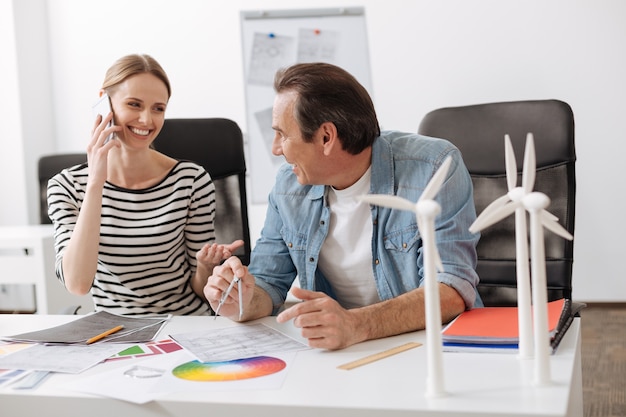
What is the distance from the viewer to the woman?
1919 mm

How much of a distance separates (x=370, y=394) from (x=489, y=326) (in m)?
0.37

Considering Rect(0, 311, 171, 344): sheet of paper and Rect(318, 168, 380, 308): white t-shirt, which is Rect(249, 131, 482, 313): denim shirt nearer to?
Rect(318, 168, 380, 308): white t-shirt

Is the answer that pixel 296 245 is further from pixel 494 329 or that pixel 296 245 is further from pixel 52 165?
pixel 52 165

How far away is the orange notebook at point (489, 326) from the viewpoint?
4.02ft

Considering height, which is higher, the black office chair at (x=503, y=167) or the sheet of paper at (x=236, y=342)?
the black office chair at (x=503, y=167)

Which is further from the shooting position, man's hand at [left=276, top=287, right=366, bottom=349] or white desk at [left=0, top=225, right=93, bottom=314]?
white desk at [left=0, top=225, right=93, bottom=314]

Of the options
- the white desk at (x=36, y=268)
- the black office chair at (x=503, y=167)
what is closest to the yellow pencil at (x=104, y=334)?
the black office chair at (x=503, y=167)

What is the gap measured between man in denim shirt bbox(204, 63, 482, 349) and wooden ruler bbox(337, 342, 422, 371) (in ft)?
0.62

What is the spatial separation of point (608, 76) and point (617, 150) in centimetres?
39

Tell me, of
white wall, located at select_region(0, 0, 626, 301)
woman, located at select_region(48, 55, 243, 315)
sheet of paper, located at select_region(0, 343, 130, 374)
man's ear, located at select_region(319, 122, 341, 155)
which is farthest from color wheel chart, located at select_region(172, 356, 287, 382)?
white wall, located at select_region(0, 0, 626, 301)

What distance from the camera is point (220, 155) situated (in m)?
2.20

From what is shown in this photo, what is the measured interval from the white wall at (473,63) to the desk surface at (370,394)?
9.93 ft

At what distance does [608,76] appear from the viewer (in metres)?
3.99

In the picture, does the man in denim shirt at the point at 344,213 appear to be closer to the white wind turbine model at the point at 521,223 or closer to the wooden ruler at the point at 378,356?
the wooden ruler at the point at 378,356
